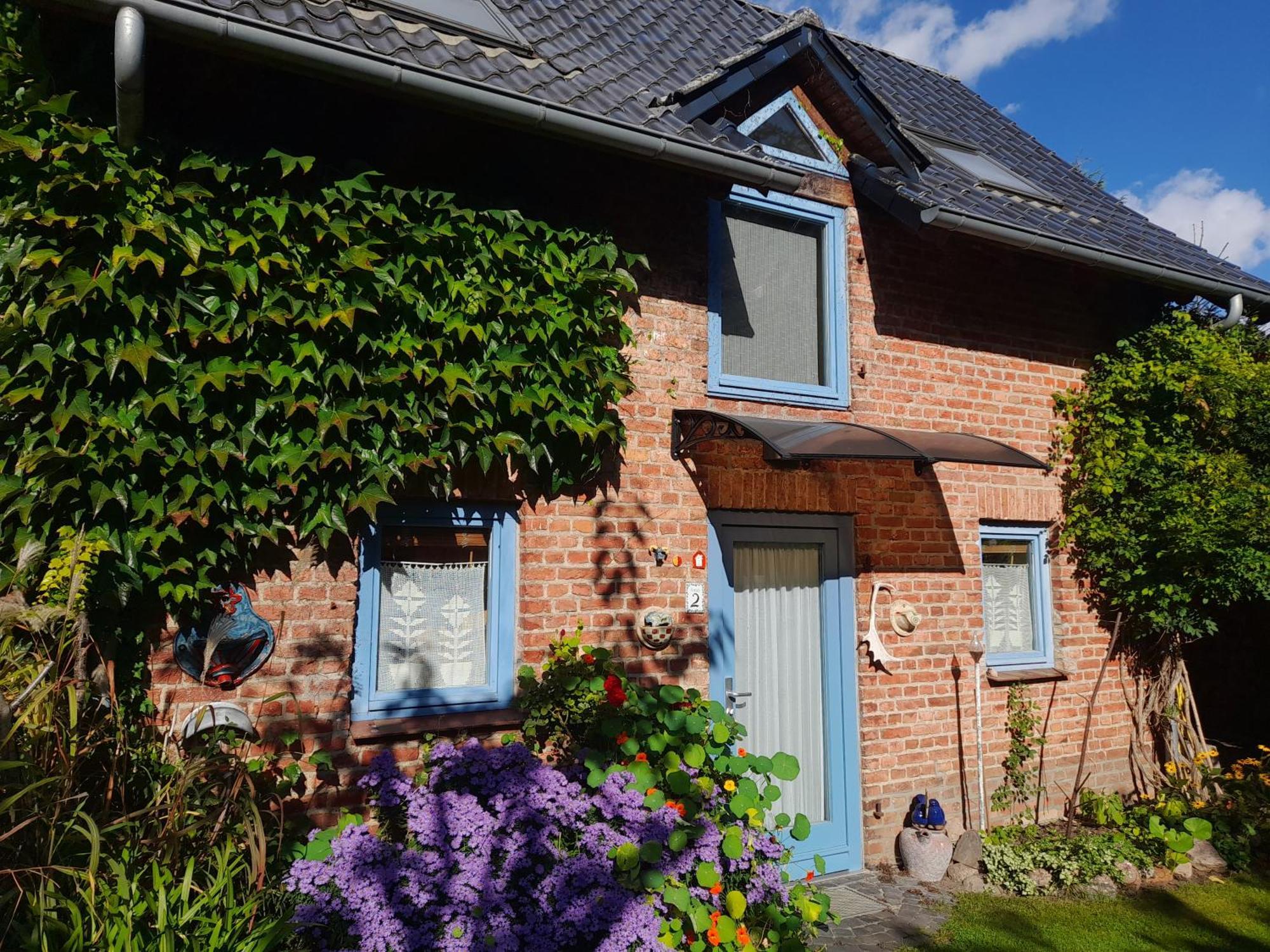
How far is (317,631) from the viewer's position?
421 cm

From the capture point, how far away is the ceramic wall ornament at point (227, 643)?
3.93 metres

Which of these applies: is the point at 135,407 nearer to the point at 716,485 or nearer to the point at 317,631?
the point at 317,631

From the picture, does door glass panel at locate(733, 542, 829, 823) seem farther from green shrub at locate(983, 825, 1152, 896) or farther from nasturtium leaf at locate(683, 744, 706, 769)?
nasturtium leaf at locate(683, 744, 706, 769)

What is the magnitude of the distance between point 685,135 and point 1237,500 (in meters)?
4.82

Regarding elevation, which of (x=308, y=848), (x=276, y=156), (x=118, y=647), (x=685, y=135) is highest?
(x=685, y=135)

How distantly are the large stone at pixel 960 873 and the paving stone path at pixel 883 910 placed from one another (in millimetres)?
141

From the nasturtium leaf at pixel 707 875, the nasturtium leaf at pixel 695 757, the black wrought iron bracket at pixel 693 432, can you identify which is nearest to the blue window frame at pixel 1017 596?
the black wrought iron bracket at pixel 693 432

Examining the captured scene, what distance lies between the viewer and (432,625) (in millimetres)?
4652

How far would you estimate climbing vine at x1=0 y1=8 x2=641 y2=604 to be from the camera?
365 centimetres

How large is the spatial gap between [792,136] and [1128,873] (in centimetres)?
544

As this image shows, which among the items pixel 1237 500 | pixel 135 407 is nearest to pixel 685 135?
pixel 135 407

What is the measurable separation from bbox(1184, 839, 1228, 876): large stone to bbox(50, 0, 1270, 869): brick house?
87cm

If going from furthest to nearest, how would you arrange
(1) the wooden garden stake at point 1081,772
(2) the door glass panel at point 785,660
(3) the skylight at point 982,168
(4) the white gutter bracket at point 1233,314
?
1. (3) the skylight at point 982,168
2. (4) the white gutter bracket at point 1233,314
3. (1) the wooden garden stake at point 1081,772
4. (2) the door glass panel at point 785,660

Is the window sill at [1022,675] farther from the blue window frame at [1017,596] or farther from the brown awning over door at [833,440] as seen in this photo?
the brown awning over door at [833,440]
